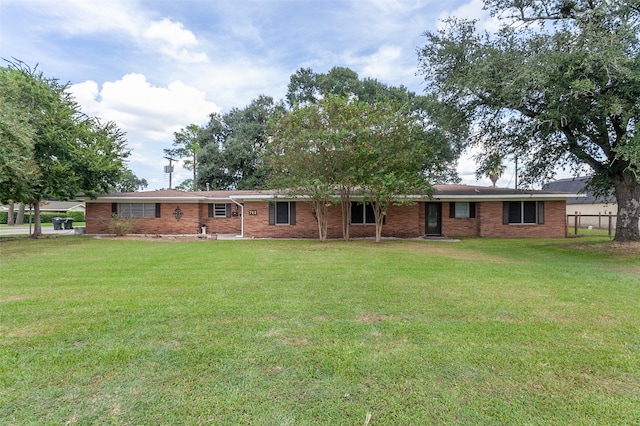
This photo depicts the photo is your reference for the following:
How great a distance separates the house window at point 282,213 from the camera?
55.5 ft

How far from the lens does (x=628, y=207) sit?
39.2 feet

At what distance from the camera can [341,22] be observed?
13820 mm

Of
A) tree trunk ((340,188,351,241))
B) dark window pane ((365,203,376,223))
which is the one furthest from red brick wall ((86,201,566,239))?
tree trunk ((340,188,351,241))

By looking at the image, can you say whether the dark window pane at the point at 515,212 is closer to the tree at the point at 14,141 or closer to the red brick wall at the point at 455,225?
the red brick wall at the point at 455,225

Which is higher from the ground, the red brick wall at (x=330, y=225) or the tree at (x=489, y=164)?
the tree at (x=489, y=164)

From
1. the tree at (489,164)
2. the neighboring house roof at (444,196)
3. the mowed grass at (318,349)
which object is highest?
the tree at (489,164)

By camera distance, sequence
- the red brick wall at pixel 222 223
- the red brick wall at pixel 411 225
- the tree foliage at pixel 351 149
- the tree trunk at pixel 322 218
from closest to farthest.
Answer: the tree foliage at pixel 351 149 → the tree trunk at pixel 322 218 → the red brick wall at pixel 411 225 → the red brick wall at pixel 222 223

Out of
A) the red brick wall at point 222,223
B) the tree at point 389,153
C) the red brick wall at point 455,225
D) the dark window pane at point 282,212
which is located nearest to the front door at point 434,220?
the red brick wall at point 455,225

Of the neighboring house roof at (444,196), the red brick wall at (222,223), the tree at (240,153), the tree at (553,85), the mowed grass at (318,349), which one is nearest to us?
the mowed grass at (318,349)

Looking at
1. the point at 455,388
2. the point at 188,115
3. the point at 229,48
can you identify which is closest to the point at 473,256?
the point at 455,388

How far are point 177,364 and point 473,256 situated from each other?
30.2 feet

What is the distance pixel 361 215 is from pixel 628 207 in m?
10.1

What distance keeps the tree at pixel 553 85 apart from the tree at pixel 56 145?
15.8 metres

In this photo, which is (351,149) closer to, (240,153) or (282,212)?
(282,212)
